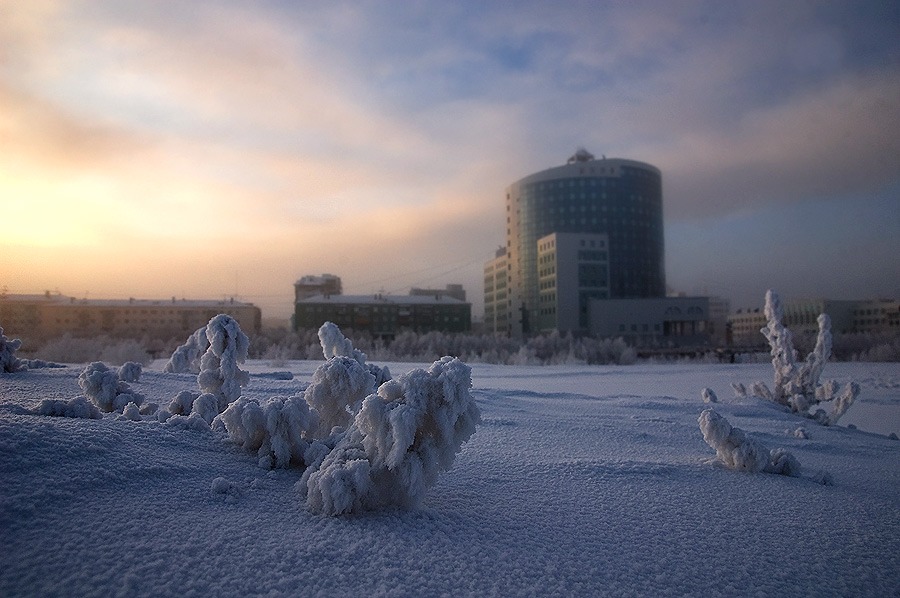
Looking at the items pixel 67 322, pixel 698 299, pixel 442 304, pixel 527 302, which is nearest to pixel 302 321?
pixel 442 304

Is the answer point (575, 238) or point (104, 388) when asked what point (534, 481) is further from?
point (575, 238)

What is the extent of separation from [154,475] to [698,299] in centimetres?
6397

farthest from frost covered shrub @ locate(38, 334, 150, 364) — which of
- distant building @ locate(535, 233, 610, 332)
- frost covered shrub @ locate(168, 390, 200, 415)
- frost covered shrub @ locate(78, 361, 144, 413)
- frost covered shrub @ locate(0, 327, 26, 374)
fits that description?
distant building @ locate(535, 233, 610, 332)

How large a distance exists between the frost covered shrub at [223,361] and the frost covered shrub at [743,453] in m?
4.58

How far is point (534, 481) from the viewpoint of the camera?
3531mm

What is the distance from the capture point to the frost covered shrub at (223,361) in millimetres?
5074

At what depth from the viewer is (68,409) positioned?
358 centimetres

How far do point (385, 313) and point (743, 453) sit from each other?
56.1 metres

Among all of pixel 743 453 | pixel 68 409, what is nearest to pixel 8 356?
pixel 68 409

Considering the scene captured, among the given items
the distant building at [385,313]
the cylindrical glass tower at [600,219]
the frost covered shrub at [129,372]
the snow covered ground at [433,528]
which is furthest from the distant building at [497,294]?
the snow covered ground at [433,528]

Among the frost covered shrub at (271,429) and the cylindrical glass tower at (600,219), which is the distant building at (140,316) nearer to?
the frost covered shrub at (271,429)

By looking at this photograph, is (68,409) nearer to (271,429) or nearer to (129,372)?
(271,429)

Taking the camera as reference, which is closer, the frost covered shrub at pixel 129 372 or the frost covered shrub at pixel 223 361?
the frost covered shrub at pixel 223 361

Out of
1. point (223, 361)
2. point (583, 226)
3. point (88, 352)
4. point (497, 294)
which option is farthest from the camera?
point (497, 294)
